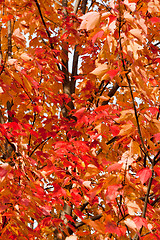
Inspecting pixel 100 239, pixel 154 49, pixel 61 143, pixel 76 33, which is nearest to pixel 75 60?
pixel 76 33

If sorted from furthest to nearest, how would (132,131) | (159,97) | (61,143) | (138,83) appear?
(159,97)
(61,143)
(132,131)
(138,83)

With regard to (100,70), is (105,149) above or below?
below

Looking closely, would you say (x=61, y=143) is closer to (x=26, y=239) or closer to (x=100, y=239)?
(x=26, y=239)

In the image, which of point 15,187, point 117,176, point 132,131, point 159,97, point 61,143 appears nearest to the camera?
point 117,176

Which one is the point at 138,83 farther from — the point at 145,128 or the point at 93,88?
the point at 93,88

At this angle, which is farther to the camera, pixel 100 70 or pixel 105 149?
pixel 105 149

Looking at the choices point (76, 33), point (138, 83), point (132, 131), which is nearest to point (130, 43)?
point (138, 83)

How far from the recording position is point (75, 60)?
4.03m

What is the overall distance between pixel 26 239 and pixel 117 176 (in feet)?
3.31

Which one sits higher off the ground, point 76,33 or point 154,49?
point 76,33

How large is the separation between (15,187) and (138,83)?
4.73 ft

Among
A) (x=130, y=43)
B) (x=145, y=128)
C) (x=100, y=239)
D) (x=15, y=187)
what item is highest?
(x=130, y=43)

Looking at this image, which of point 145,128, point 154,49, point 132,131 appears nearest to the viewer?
point 132,131

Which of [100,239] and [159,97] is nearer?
[100,239]
